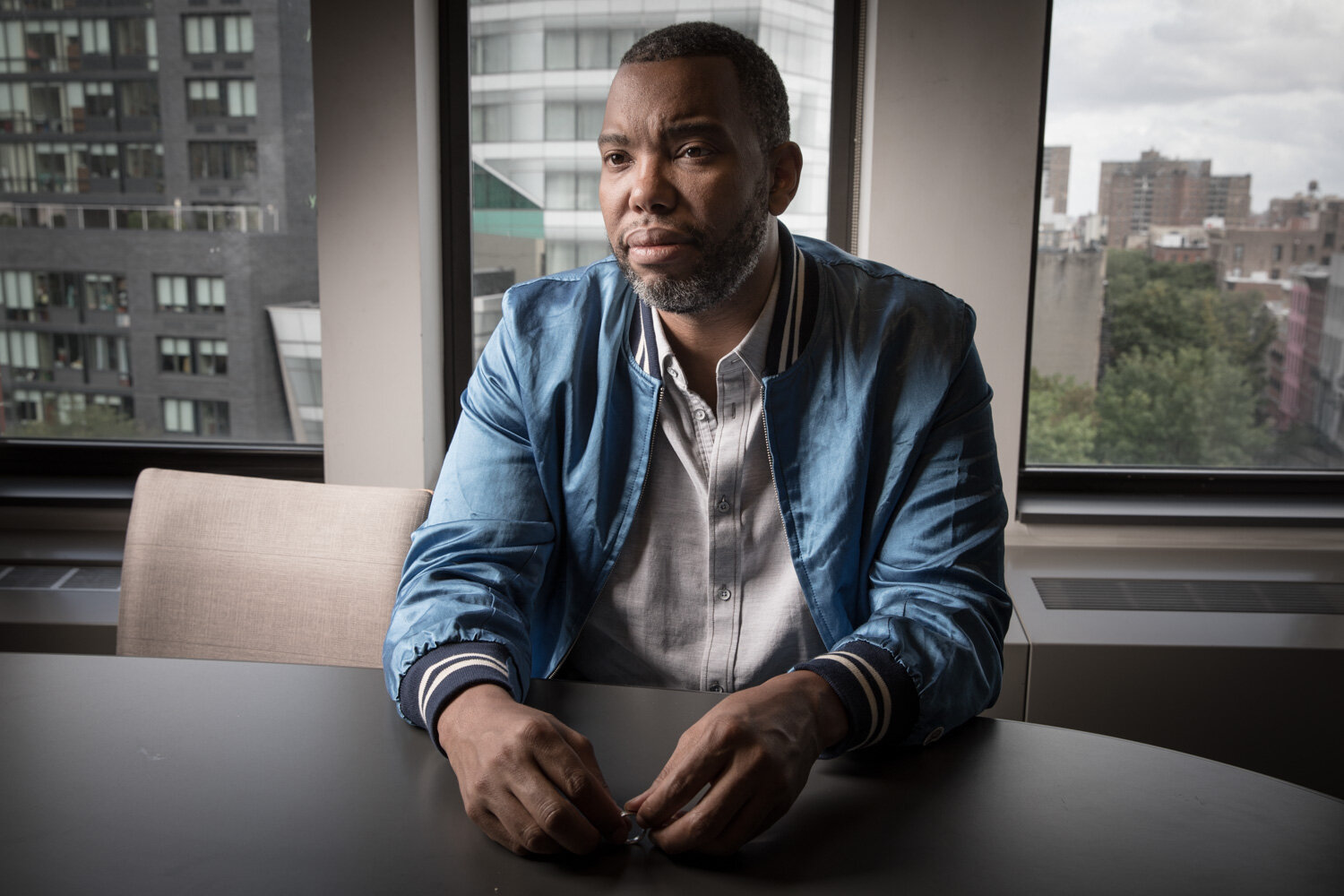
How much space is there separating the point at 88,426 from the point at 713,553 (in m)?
2.11

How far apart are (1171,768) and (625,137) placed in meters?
0.91

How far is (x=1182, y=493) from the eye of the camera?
97.0 inches

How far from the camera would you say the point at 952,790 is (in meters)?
0.83

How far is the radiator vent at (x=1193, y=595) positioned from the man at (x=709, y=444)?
41.6 inches

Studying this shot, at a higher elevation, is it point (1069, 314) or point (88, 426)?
point (1069, 314)

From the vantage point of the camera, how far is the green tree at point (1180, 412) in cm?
240

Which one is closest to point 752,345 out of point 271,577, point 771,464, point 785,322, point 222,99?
point 785,322

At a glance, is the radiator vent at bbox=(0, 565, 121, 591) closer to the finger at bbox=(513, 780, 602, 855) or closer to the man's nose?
the man's nose

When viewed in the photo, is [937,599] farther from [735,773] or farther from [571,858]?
[571,858]

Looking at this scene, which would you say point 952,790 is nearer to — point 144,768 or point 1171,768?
point 1171,768

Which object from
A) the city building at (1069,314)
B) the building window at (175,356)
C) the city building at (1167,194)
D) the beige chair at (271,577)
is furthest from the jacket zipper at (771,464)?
the building window at (175,356)

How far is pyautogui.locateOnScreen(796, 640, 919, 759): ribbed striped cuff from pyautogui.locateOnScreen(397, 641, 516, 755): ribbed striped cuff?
0.30m

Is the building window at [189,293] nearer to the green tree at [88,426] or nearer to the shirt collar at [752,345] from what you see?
the green tree at [88,426]

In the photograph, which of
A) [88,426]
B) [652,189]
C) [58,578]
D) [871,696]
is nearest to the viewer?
[871,696]
